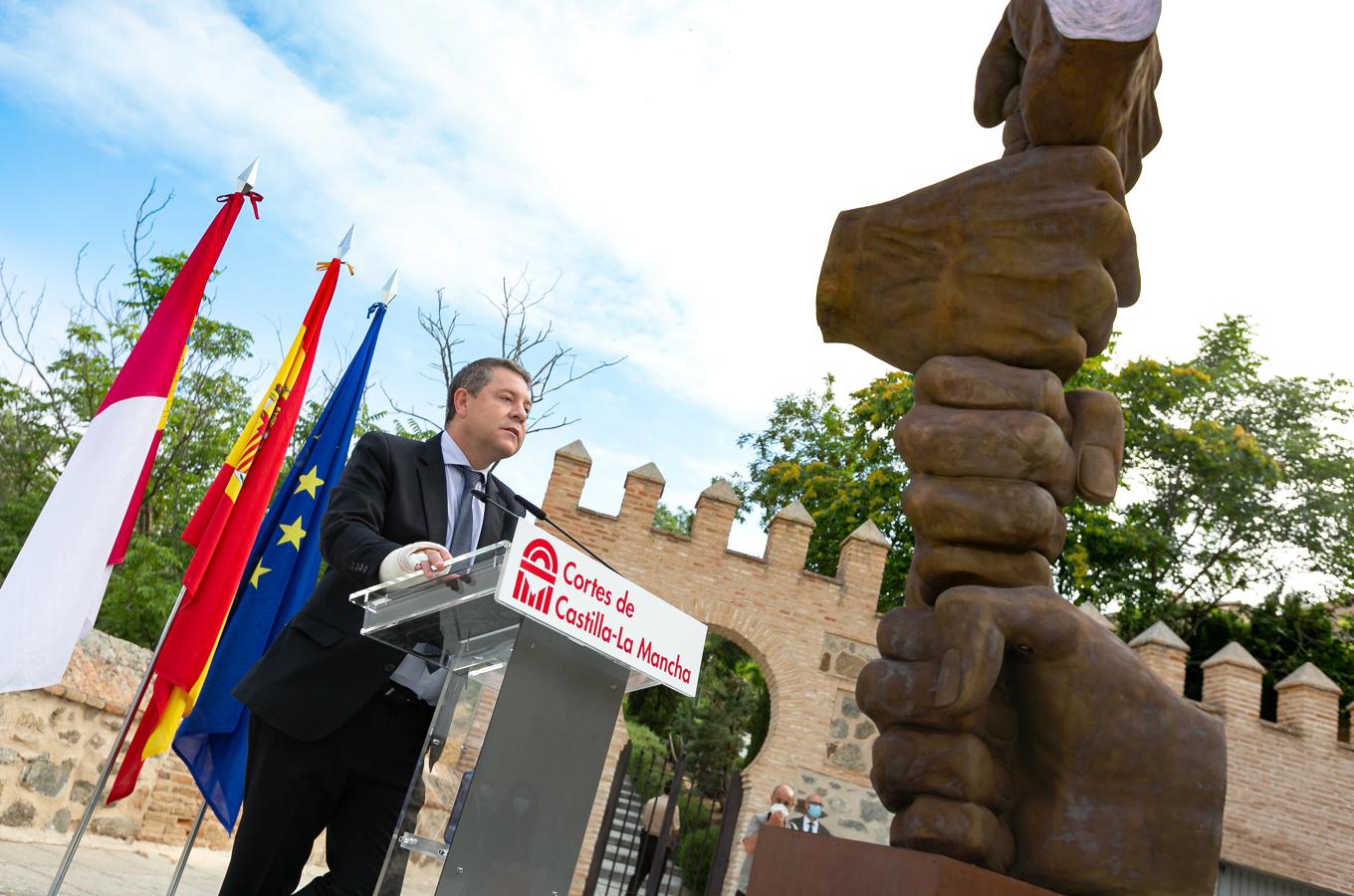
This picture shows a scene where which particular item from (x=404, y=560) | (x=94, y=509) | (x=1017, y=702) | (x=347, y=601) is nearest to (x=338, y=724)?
(x=347, y=601)

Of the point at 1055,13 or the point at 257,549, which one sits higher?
the point at 1055,13

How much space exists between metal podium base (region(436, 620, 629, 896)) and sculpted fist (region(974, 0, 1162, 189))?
2.26 metres

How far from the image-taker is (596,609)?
2.25m

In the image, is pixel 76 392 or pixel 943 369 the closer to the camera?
pixel 943 369

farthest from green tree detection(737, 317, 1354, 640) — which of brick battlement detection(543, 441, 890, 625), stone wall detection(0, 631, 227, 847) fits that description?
stone wall detection(0, 631, 227, 847)

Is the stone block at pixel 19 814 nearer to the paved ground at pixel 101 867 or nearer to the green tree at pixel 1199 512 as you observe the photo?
the paved ground at pixel 101 867

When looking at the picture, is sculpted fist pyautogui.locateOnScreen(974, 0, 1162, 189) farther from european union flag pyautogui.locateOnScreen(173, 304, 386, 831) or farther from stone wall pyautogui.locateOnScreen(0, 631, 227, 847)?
stone wall pyautogui.locateOnScreen(0, 631, 227, 847)

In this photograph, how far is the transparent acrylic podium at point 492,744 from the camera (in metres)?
2.02

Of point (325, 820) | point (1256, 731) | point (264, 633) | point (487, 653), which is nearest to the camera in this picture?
point (487, 653)

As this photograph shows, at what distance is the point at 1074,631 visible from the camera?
2.75 m

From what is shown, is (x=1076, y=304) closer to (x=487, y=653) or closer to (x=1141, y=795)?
(x=1141, y=795)

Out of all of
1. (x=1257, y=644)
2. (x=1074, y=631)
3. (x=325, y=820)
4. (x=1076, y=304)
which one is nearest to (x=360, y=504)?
(x=325, y=820)

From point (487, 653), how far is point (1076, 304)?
6.60 ft

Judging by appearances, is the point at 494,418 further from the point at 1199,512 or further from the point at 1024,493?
the point at 1199,512
